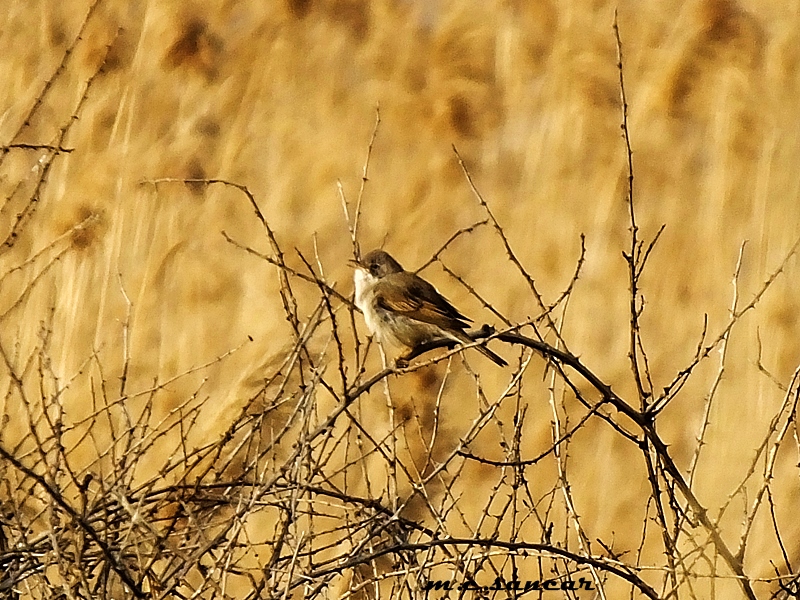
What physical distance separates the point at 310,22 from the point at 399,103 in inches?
21.5

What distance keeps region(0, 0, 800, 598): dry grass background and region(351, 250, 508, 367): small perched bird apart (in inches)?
33.6

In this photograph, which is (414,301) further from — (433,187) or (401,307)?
(433,187)

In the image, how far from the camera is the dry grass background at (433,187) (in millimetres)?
4281

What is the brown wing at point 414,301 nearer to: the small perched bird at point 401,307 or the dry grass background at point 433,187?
the small perched bird at point 401,307

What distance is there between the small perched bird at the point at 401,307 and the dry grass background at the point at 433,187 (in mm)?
854

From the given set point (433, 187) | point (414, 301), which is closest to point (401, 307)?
point (414, 301)

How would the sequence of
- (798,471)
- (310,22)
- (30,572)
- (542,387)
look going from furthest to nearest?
(310,22), (542,387), (798,471), (30,572)

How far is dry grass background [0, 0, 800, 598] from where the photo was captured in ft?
14.0

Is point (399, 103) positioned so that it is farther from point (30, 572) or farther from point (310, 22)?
point (30, 572)

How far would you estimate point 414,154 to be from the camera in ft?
14.9

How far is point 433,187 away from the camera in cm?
452

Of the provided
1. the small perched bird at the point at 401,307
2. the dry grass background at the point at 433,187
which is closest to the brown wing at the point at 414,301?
the small perched bird at the point at 401,307

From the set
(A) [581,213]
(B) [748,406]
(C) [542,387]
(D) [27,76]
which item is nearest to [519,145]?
(A) [581,213]

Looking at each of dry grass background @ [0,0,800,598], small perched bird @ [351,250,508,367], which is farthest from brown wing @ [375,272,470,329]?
dry grass background @ [0,0,800,598]
